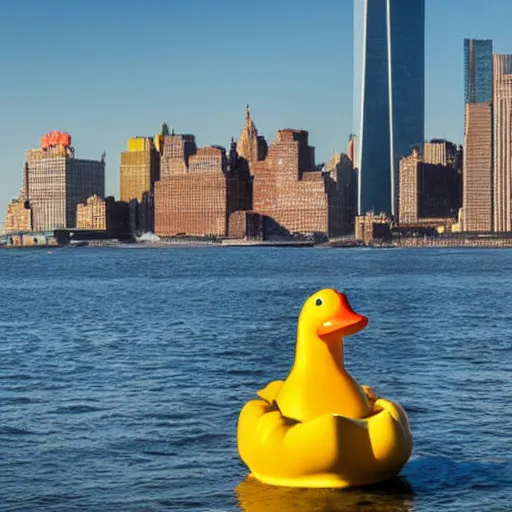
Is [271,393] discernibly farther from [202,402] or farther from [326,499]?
[202,402]

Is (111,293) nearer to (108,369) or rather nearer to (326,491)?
(108,369)

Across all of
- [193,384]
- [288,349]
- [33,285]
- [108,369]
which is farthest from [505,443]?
[33,285]

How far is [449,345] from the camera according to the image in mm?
41438

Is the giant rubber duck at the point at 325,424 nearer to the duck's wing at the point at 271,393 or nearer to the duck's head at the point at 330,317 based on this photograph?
the duck's head at the point at 330,317

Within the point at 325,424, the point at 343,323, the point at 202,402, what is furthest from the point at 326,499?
the point at 202,402

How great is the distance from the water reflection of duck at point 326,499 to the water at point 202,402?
1.3 inches

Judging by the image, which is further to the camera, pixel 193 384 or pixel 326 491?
pixel 193 384

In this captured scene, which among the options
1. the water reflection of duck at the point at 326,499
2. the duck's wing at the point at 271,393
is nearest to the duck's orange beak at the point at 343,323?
the duck's wing at the point at 271,393

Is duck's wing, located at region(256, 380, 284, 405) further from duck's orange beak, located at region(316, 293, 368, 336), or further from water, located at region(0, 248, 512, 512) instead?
duck's orange beak, located at region(316, 293, 368, 336)

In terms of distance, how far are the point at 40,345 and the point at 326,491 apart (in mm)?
25325

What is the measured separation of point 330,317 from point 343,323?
31cm

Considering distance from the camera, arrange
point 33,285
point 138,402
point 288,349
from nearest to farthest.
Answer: point 138,402 < point 288,349 < point 33,285

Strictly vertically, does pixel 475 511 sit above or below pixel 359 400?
below

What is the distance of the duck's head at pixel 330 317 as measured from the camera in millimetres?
18734
